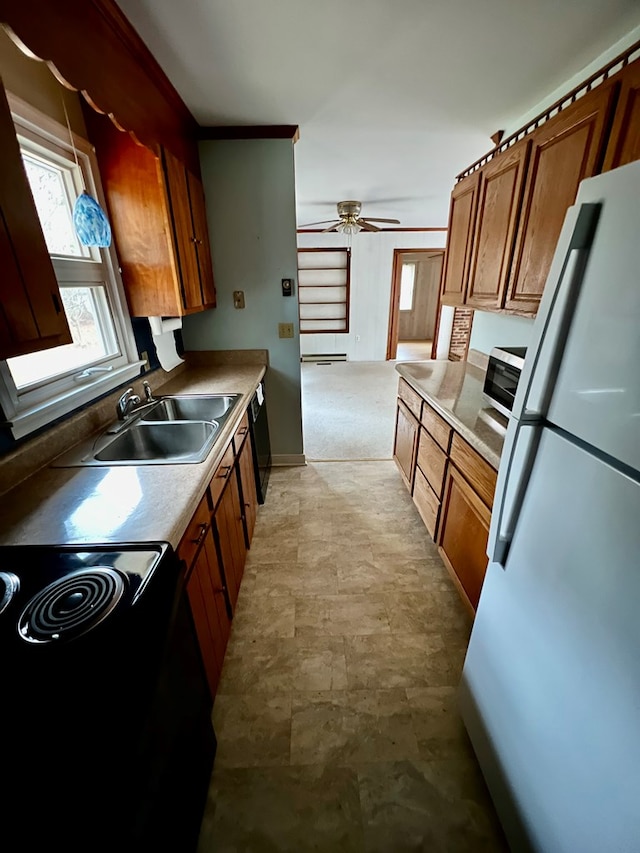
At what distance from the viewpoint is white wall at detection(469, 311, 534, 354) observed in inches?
82.0

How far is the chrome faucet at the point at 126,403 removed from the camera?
1.65 metres

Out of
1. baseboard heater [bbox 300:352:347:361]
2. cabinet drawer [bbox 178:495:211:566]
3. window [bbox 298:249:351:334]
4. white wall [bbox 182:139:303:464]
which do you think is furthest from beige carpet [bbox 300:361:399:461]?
cabinet drawer [bbox 178:495:211:566]

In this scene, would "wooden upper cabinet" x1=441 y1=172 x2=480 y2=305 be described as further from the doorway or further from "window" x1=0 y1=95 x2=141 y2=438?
the doorway

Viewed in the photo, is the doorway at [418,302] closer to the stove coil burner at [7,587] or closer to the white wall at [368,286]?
the white wall at [368,286]

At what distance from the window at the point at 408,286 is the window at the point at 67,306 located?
762cm

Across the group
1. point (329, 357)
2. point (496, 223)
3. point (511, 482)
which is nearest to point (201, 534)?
point (511, 482)

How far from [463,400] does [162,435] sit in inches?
63.4

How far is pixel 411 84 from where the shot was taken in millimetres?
1706

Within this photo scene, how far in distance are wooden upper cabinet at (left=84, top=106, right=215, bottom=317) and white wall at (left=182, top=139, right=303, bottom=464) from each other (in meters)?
0.41

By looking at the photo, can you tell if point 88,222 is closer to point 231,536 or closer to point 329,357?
point 231,536

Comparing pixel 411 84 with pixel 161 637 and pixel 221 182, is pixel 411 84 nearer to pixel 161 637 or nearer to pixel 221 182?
pixel 221 182

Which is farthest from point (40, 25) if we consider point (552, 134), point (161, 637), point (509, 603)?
point (509, 603)

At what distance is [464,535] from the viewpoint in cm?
161

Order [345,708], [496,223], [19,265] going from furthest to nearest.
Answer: [496,223], [345,708], [19,265]
